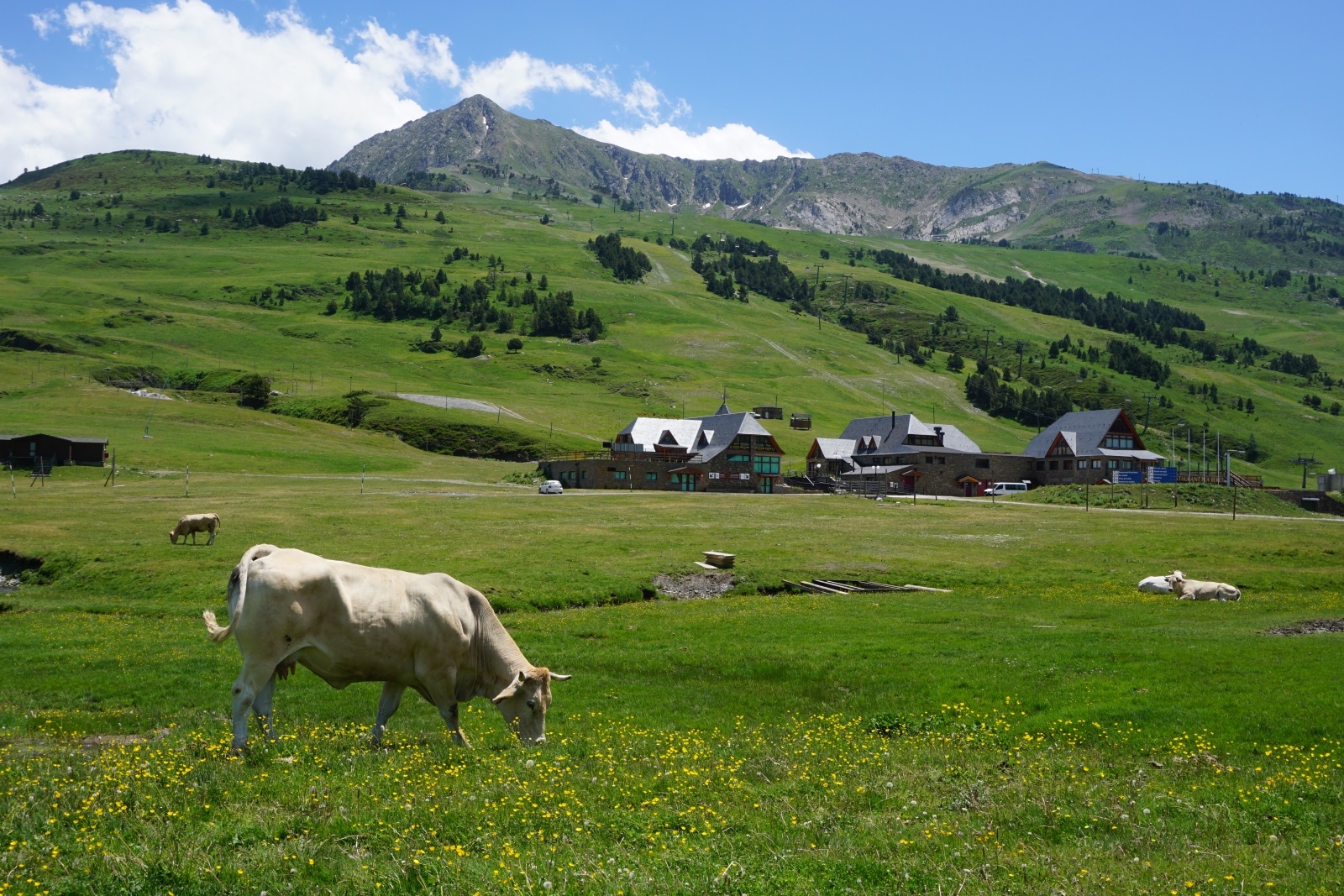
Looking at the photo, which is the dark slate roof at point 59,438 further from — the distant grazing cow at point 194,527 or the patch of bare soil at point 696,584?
the patch of bare soil at point 696,584

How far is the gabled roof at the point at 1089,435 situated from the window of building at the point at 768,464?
44016 mm

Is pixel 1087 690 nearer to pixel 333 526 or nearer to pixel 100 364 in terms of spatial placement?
pixel 333 526

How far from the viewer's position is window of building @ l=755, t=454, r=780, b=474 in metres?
137

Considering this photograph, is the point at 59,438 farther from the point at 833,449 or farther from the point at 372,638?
the point at 372,638

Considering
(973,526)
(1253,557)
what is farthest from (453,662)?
(973,526)

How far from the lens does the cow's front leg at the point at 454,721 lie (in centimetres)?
1622

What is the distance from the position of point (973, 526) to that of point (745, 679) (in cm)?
4862

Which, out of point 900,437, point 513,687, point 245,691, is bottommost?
point 513,687

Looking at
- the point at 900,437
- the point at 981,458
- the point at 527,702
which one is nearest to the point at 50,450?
the point at 900,437

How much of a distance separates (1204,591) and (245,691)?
39832mm

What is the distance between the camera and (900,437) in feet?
479

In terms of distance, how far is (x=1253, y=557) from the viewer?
5397 cm

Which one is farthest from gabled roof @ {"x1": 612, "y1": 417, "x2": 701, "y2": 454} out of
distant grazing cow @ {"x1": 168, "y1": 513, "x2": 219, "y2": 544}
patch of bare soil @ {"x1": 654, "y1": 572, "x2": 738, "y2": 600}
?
patch of bare soil @ {"x1": 654, "y1": 572, "x2": 738, "y2": 600}

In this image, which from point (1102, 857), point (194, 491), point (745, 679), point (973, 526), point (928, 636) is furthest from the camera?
point (194, 491)
